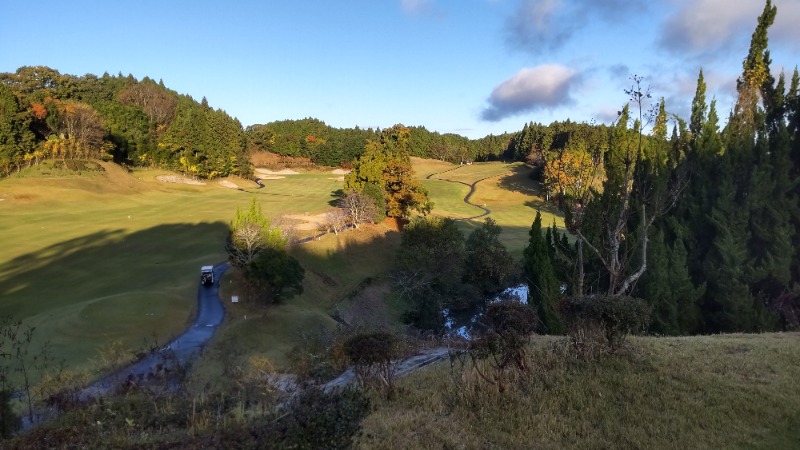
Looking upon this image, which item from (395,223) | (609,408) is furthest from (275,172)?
(609,408)

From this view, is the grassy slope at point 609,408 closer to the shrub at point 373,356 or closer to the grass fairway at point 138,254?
the shrub at point 373,356

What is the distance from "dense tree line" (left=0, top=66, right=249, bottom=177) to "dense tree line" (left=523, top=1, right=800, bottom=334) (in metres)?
82.9

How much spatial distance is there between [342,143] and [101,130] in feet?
223

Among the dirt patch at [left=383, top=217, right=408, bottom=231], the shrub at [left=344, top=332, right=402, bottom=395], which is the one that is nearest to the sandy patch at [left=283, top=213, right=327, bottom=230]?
the dirt patch at [left=383, top=217, right=408, bottom=231]

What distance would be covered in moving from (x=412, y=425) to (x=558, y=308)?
498 cm

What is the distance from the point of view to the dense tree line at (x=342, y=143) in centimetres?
14438

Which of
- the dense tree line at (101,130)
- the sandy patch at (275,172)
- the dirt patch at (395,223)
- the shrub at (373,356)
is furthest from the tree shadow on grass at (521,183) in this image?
the shrub at (373,356)

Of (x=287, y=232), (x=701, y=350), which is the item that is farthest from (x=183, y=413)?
(x=287, y=232)

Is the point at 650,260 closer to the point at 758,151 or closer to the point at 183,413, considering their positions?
the point at 758,151

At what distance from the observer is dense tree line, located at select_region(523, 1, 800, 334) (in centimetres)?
2719

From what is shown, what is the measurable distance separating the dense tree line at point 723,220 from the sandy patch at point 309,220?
32875 millimetres

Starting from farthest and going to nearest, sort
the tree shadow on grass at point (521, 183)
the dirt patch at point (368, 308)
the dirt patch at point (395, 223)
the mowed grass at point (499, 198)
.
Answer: the tree shadow on grass at point (521, 183) < the mowed grass at point (499, 198) < the dirt patch at point (395, 223) < the dirt patch at point (368, 308)

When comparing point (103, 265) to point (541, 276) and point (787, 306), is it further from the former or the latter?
point (787, 306)

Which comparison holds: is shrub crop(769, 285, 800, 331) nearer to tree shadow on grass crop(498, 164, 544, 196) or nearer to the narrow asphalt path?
the narrow asphalt path
